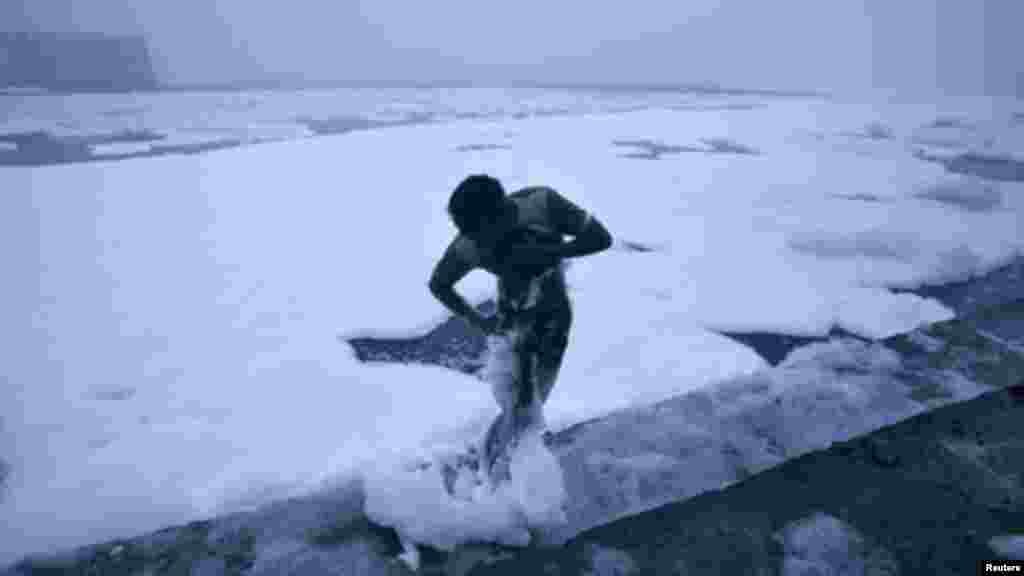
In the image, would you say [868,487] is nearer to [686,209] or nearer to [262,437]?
Result: [262,437]

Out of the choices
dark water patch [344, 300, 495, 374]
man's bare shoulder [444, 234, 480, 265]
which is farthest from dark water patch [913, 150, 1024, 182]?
man's bare shoulder [444, 234, 480, 265]

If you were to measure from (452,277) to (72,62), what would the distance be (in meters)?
32.5

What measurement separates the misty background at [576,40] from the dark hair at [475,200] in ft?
121

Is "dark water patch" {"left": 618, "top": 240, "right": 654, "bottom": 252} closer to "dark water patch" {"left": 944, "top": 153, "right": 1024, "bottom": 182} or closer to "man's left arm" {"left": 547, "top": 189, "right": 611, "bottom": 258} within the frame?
"man's left arm" {"left": 547, "top": 189, "right": 611, "bottom": 258}

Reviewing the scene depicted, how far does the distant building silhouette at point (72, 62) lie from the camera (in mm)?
24859

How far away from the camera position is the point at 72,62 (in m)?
25.7

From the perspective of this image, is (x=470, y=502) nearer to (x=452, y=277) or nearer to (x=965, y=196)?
(x=452, y=277)

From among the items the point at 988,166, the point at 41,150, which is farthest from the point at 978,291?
the point at 41,150

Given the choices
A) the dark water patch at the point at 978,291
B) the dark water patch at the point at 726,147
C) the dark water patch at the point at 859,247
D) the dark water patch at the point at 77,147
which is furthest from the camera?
the dark water patch at the point at 726,147

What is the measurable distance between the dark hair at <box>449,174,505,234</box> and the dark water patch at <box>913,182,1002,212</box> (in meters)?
9.47

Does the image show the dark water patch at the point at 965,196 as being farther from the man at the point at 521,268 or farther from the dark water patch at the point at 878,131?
the man at the point at 521,268

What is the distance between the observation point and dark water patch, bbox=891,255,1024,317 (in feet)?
17.6

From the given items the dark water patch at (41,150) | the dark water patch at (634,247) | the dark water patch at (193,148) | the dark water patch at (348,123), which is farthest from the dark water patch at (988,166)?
the dark water patch at (41,150)

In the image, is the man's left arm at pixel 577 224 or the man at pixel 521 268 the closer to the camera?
the man at pixel 521 268
